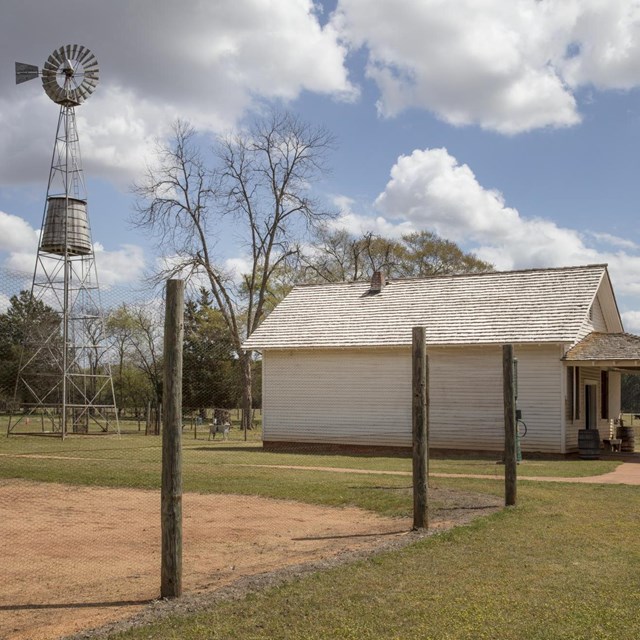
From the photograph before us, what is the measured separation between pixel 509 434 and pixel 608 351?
38.4 ft

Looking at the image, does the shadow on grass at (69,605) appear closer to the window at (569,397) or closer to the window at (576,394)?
the window at (569,397)

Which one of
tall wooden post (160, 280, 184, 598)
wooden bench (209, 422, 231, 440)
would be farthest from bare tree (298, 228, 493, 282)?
tall wooden post (160, 280, 184, 598)

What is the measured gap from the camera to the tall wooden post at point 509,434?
40.2ft

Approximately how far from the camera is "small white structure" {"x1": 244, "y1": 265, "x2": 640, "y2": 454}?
23.3 meters

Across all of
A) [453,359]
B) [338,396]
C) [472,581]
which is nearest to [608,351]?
[453,359]

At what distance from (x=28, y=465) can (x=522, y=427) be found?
13.5 meters

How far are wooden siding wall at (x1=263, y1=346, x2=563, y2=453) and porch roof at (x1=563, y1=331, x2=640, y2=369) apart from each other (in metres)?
0.72

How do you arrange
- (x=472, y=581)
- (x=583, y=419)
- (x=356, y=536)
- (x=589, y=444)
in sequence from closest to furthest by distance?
(x=472, y=581)
(x=356, y=536)
(x=589, y=444)
(x=583, y=419)

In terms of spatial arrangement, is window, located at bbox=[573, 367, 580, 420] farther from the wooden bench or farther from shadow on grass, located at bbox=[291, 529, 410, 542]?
Result: shadow on grass, located at bbox=[291, 529, 410, 542]

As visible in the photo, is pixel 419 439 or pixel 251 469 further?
pixel 251 469

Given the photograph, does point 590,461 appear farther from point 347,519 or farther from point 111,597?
point 111,597

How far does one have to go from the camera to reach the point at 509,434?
12.3 meters

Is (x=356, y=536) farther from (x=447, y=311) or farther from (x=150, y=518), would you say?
(x=447, y=311)

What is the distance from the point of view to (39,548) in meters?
9.29
